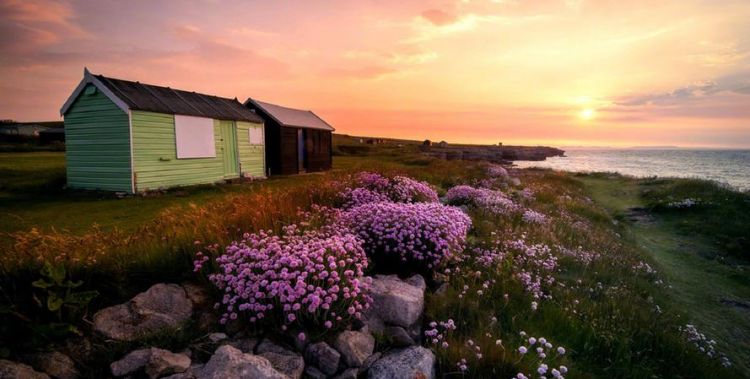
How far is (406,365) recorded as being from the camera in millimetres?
3486

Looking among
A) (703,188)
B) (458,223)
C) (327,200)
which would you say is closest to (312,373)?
(458,223)

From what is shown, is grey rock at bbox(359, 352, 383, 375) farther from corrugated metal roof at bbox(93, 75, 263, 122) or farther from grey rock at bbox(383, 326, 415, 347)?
corrugated metal roof at bbox(93, 75, 263, 122)

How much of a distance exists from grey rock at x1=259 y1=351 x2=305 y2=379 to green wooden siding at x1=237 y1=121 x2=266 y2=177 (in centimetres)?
2086

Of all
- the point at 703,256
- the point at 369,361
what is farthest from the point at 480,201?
the point at 369,361

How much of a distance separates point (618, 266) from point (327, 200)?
6.51 m

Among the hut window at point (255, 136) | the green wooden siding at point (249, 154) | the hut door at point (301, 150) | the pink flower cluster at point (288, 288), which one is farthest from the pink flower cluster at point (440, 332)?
the hut door at point (301, 150)

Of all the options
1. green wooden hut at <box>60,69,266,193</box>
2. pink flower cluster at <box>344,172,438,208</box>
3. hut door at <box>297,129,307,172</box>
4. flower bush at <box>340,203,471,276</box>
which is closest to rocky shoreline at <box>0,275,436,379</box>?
flower bush at <box>340,203,471,276</box>

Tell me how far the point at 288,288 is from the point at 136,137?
52.9 feet

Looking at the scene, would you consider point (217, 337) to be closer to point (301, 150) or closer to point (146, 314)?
point (146, 314)

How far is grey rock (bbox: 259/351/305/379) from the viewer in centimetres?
329

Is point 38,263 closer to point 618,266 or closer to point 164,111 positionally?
point 618,266

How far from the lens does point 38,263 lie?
3.82 metres

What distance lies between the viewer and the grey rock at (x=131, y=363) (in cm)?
312

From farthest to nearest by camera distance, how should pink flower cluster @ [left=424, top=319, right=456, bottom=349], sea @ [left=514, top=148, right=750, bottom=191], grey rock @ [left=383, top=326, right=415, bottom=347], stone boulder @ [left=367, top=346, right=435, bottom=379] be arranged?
sea @ [left=514, top=148, right=750, bottom=191]
grey rock @ [left=383, top=326, right=415, bottom=347]
pink flower cluster @ [left=424, top=319, right=456, bottom=349]
stone boulder @ [left=367, top=346, right=435, bottom=379]
